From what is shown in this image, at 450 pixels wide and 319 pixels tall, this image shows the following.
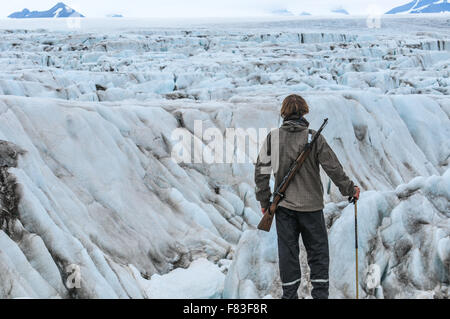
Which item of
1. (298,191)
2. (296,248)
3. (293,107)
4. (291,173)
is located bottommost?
(296,248)

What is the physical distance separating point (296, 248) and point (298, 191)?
1.62ft

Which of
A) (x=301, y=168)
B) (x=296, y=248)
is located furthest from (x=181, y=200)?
(x=301, y=168)

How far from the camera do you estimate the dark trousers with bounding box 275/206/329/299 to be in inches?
151

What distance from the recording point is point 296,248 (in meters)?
3.91

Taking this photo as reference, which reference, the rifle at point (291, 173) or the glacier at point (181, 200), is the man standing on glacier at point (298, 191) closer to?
the rifle at point (291, 173)

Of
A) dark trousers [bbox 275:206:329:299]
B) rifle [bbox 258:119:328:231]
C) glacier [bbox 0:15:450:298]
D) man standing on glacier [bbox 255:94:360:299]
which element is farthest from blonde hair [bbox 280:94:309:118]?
glacier [bbox 0:15:450:298]

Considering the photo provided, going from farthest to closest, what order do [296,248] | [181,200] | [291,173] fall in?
[181,200]
[296,248]
[291,173]

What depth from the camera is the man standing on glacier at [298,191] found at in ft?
12.4

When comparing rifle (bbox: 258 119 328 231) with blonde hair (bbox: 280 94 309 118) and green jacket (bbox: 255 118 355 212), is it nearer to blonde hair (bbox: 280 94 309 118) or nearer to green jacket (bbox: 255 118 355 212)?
green jacket (bbox: 255 118 355 212)

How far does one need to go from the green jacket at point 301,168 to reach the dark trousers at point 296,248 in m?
0.11

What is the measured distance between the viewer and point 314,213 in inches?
150

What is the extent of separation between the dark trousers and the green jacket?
11 cm

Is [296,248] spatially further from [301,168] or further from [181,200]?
[181,200]
